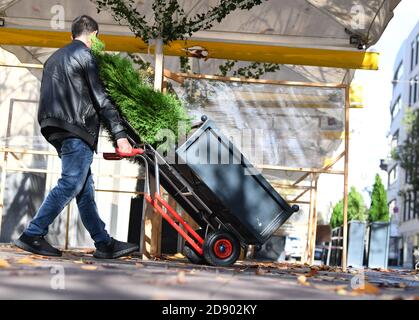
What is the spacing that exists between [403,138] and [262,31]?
66281 mm

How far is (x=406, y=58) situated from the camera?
73.2 meters

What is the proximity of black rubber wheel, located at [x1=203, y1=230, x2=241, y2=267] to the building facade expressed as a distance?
5785 centimetres

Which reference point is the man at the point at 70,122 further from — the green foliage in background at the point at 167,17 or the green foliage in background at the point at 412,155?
the green foliage in background at the point at 412,155

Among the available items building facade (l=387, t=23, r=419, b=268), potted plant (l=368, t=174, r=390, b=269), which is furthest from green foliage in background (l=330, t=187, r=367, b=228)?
potted plant (l=368, t=174, r=390, b=269)

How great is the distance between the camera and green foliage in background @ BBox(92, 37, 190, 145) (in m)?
6.38

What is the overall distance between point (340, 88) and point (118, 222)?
218 inches

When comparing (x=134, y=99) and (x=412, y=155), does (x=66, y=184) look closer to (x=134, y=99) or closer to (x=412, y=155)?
(x=134, y=99)

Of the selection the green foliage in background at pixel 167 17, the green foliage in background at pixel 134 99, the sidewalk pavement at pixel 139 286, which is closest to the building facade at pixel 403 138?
the green foliage in background at pixel 167 17

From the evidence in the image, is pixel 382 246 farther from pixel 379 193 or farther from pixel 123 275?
pixel 123 275

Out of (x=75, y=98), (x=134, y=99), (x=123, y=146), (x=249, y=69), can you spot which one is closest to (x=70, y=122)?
(x=75, y=98)

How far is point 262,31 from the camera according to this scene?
9492mm

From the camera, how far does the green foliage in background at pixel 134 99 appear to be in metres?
6.38

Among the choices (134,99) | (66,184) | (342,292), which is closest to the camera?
(342,292)

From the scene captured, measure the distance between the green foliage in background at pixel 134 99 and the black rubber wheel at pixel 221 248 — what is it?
35.6 inches
